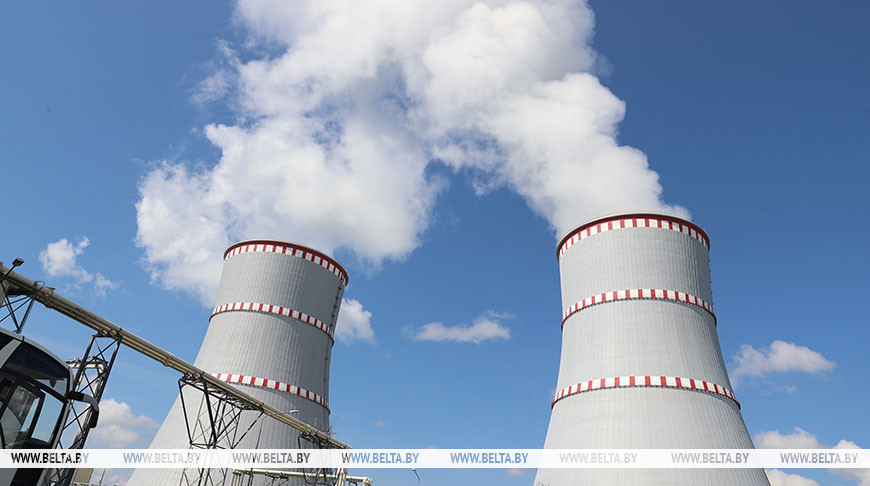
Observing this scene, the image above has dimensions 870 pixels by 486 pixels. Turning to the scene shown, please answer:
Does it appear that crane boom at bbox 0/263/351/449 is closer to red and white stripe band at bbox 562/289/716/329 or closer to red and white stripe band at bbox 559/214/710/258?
red and white stripe band at bbox 562/289/716/329

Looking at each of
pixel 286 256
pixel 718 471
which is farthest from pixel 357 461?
pixel 718 471

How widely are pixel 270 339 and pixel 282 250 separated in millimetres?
3436

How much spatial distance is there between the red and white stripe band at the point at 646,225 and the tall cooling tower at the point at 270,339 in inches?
401

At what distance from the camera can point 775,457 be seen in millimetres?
15227

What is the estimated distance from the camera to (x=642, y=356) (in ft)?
51.4

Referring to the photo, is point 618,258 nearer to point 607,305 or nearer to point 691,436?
point 607,305

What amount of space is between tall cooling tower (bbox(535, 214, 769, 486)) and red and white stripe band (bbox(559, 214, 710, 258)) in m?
0.03

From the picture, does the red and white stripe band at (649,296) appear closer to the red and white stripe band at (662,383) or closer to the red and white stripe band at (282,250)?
the red and white stripe band at (662,383)

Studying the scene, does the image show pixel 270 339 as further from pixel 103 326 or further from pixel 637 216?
pixel 637 216

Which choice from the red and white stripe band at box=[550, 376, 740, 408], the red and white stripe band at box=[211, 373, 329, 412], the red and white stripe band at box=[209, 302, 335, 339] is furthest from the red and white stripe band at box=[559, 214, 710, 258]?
the red and white stripe band at box=[211, 373, 329, 412]

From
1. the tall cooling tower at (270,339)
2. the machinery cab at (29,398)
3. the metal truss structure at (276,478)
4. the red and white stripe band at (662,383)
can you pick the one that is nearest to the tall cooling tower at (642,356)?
the red and white stripe band at (662,383)

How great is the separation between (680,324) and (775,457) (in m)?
4.32

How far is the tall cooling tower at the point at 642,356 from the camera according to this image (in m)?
14.6

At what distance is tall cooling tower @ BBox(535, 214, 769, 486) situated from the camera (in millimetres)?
14648
